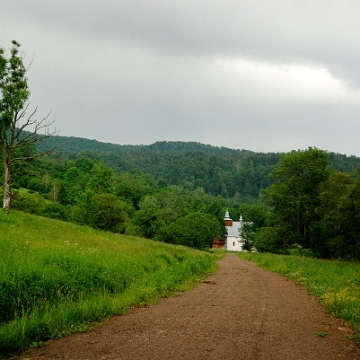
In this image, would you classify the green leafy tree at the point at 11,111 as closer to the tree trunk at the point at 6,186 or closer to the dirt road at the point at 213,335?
the tree trunk at the point at 6,186

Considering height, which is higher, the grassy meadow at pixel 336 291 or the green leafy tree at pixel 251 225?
the grassy meadow at pixel 336 291

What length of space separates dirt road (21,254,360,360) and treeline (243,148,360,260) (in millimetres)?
27296

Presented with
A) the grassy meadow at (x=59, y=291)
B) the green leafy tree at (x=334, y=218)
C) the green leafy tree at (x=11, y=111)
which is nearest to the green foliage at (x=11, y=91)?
the green leafy tree at (x=11, y=111)

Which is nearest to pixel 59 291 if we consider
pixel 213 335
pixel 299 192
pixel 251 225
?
pixel 213 335

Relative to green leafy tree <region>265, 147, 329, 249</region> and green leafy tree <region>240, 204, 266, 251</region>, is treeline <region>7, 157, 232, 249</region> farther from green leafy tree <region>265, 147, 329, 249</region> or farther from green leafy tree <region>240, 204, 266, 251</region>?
green leafy tree <region>265, 147, 329, 249</region>

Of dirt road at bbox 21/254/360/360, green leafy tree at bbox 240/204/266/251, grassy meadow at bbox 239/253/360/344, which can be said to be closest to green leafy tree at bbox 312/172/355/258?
grassy meadow at bbox 239/253/360/344

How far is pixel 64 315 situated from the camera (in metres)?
7.06

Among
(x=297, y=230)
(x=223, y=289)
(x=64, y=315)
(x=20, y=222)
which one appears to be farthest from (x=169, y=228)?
(x=64, y=315)

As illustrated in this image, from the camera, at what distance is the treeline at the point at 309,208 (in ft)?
117

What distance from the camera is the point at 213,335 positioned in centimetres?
670

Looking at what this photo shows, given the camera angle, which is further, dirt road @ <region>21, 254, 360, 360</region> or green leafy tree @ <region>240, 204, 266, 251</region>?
green leafy tree @ <region>240, 204, 266, 251</region>

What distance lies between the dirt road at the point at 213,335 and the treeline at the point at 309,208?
2730 cm

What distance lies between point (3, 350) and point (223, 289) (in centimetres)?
832

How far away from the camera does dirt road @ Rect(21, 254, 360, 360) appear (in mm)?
5672
